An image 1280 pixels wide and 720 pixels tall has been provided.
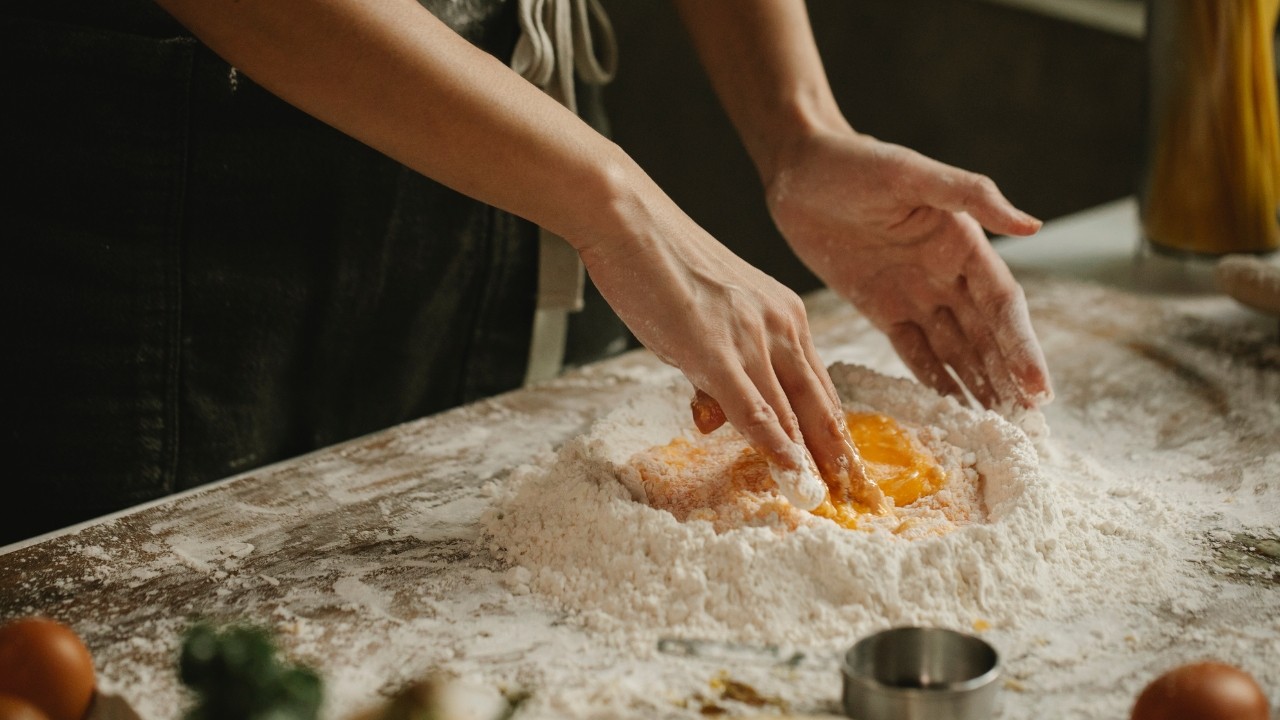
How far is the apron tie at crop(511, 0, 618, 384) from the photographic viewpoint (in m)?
1.44

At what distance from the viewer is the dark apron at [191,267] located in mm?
1276

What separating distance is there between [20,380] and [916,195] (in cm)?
116

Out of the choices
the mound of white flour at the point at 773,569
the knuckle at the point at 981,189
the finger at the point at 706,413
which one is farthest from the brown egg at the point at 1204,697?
the knuckle at the point at 981,189

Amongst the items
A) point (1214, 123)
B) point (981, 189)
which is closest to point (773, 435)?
point (981, 189)

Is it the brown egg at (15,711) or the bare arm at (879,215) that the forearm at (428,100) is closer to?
the bare arm at (879,215)

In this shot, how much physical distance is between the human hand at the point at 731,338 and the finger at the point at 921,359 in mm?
425

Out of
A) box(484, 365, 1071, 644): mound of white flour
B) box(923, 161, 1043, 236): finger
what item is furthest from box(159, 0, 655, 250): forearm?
box(923, 161, 1043, 236): finger

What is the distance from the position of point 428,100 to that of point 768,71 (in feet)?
2.35

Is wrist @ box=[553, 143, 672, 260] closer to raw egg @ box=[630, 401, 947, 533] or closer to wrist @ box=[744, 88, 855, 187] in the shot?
raw egg @ box=[630, 401, 947, 533]

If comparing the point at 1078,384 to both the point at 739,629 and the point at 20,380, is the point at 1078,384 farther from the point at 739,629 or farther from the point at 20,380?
the point at 20,380

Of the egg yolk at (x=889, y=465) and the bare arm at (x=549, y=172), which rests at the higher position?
the bare arm at (x=549, y=172)

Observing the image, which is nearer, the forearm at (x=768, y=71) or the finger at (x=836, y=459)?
the finger at (x=836, y=459)

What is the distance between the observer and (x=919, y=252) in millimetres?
1494

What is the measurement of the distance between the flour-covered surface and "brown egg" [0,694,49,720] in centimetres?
10
